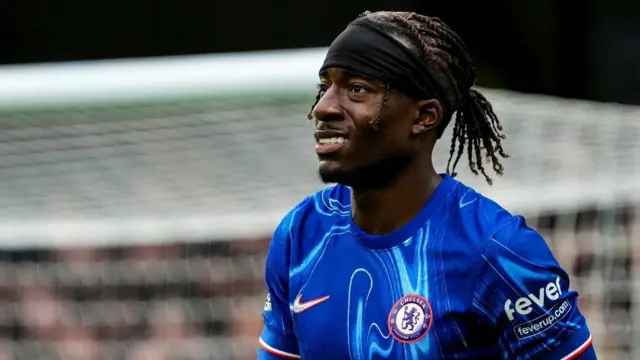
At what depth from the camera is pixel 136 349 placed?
5238 millimetres

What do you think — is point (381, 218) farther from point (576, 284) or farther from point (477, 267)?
point (576, 284)

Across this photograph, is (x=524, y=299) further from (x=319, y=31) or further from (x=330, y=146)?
(x=319, y=31)

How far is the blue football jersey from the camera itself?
6.66 feet

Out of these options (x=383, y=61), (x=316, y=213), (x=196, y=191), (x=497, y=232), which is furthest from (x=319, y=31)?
(x=497, y=232)

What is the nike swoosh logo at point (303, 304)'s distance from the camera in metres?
2.15

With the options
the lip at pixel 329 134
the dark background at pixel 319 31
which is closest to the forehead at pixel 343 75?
the lip at pixel 329 134

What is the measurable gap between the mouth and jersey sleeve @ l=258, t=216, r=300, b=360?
0.22 meters

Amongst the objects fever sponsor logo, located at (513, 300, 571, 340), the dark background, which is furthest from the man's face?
the dark background

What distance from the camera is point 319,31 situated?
23.8 ft

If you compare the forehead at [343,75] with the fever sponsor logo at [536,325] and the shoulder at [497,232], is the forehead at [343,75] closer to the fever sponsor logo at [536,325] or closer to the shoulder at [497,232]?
the shoulder at [497,232]

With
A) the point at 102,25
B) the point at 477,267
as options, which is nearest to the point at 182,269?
the point at 102,25

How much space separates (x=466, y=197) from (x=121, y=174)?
2.77 metres

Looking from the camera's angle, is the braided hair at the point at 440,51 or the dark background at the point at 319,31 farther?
the dark background at the point at 319,31

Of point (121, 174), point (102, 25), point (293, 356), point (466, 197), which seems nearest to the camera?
point (466, 197)
